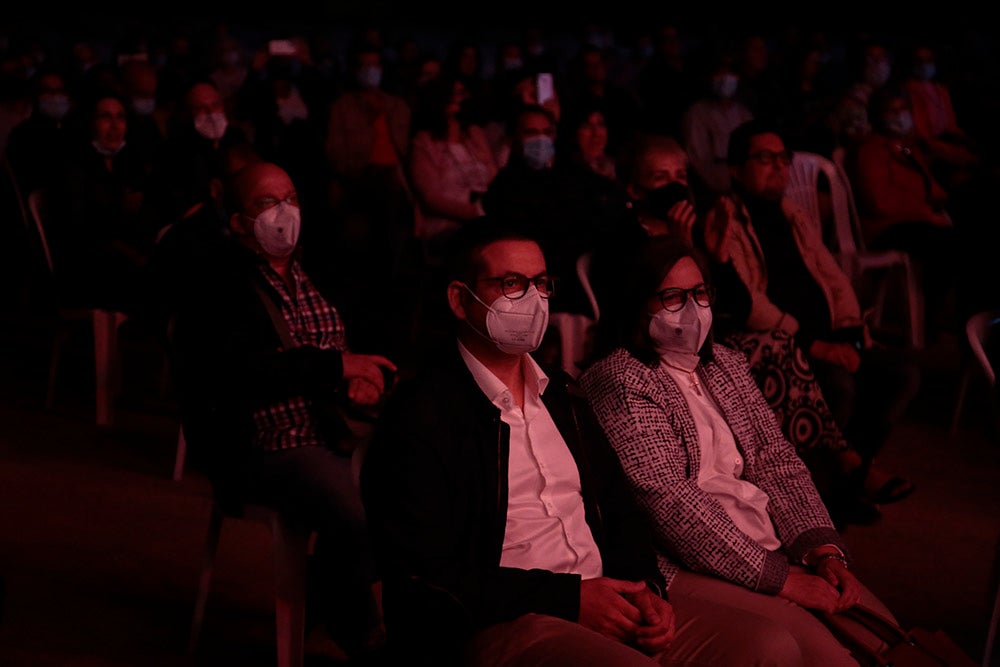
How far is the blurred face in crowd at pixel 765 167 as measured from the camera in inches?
178

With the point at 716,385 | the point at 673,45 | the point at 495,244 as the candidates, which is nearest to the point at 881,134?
the point at 673,45

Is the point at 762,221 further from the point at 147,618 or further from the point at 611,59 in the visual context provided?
the point at 611,59

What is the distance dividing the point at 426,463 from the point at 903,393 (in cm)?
273

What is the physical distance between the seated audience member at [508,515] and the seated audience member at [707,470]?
0.11 metres

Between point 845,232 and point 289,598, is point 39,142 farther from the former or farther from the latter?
point 289,598

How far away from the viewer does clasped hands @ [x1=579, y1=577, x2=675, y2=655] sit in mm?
2311

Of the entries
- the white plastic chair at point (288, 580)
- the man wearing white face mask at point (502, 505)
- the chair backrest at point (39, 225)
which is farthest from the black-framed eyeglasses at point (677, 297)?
the chair backrest at point (39, 225)

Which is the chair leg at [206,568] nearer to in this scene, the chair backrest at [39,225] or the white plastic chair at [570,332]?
the white plastic chair at [570,332]

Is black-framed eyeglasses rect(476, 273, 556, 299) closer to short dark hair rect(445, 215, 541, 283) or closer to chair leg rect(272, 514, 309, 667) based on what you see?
short dark hair rect(445, 215, 541, 283)

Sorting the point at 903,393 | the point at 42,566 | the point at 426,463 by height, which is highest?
the point at 426,463

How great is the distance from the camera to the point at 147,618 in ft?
12.0

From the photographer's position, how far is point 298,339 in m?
3.46

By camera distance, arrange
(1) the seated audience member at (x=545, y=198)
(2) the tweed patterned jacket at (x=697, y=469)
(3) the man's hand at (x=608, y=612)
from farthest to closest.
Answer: (1) the seated audience member at (x=545, y=198)
(2) the tweed patterned jacket at (x=697, y=469)
(3) the man's hand at (x=608, y=612)

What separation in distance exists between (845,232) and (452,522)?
4634 millimetres
